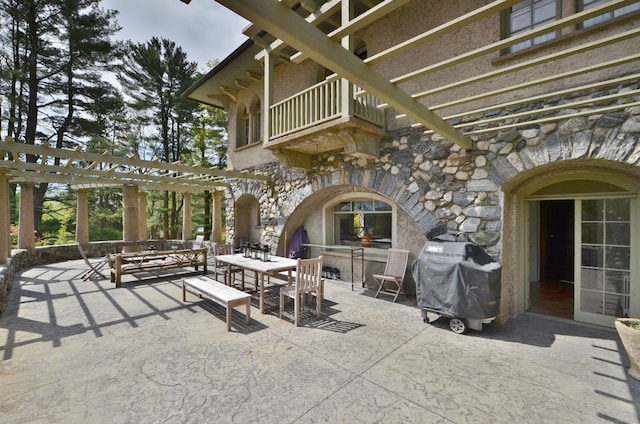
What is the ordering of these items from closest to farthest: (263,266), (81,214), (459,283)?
(459,283), (263,266), (81,214)

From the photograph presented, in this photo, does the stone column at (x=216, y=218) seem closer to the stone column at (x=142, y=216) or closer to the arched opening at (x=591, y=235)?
the stone column at (x=142, y=216)

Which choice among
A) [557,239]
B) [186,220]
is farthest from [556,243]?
[186,220]

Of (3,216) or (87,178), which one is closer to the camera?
(3,216)

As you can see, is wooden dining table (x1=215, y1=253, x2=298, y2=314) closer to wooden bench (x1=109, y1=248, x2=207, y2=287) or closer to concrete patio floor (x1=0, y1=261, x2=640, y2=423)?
concrete patio floor (x1=0, y1=261, x2=640, y2=423)

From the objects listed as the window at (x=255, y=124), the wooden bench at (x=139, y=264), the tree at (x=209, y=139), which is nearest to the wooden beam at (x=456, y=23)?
the wooden bench at (x=139, y=264)

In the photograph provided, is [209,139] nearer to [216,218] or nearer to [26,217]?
[216,218]

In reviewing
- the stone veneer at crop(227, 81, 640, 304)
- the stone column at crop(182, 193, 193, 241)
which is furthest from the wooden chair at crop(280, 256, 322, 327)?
the stone column at crop(182, 193, 193, 241)

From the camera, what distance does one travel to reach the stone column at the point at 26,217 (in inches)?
334

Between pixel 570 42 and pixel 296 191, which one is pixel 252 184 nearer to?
pixel 296 191

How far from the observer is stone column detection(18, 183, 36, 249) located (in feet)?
27.8

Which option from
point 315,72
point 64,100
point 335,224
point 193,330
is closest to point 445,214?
point 335,224

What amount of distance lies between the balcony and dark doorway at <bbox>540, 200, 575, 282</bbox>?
231 inches

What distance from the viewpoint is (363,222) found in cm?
748

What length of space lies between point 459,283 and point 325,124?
3514mm
